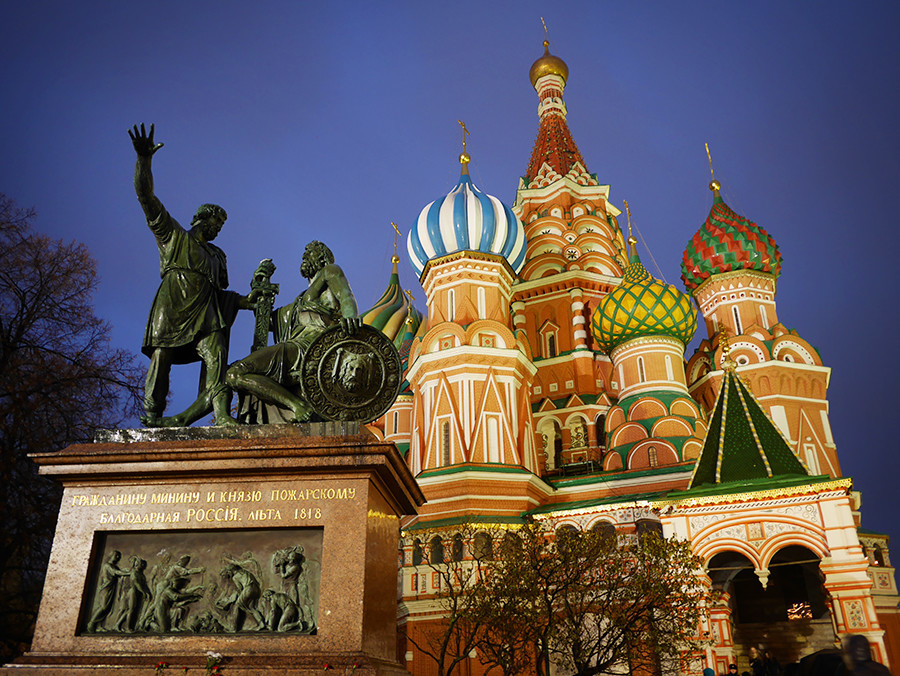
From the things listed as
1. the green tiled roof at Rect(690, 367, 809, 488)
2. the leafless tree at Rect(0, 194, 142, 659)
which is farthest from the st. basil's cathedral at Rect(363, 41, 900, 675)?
the leafless tree at Rect(0, 194, 142, 659)

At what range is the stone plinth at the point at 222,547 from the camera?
5.61 meters

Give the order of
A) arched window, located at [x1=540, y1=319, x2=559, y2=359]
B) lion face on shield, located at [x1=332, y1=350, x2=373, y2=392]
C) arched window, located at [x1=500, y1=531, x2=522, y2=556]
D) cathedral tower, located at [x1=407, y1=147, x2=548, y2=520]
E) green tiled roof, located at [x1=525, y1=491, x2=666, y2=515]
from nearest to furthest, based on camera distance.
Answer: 1. lion face on shield, located at [x1=332, y1=350, x2=373, y2=392]
2. arched window, located at [x1=500, y1=531, x2=522, y2=556]
3. green tiled roof, located at [x1=525, y1=491, x2=666, y2=515]
4. cathedral tower, located at [x1=407, y1=147, x2=548, y2=520]
5. arched window, located at [x1=540, y1=319, x2=559, y2=359]

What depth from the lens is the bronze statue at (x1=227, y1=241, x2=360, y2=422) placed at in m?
7.02

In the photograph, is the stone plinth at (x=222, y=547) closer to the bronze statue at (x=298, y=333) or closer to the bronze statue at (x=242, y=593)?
the bronze statue at (x=242, y=593)

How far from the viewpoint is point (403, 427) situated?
32094mm

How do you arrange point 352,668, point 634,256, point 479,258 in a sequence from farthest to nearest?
point 634,256 → point 479,258 → point 352,668

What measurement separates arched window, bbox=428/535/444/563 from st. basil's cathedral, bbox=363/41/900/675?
15cm

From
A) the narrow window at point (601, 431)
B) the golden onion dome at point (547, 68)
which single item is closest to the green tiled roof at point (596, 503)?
the narrow window at point (601, 431)

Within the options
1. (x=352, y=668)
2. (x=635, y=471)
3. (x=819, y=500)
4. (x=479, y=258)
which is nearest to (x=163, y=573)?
(x=352, y=668)

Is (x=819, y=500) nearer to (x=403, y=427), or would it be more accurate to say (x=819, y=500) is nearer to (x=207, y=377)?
(x=207, y=377)

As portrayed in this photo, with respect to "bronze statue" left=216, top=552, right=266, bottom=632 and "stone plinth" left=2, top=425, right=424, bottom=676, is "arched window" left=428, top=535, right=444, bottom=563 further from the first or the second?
"bronze statue" left=216, top=552, right=266, bottom=632

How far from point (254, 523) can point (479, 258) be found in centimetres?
2226

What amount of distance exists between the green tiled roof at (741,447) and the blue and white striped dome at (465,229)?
455 inches

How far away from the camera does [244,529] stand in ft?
19.9
